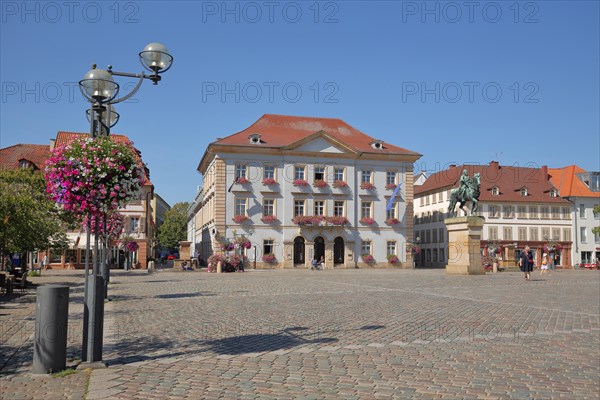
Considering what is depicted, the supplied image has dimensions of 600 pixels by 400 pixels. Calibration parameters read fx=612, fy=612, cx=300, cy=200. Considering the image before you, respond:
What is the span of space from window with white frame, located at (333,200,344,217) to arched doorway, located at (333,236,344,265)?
236cm

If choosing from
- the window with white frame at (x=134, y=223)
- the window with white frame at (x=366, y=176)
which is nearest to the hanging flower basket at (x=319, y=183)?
the window with white frame at (x=366, y=176)

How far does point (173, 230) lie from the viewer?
360 ft

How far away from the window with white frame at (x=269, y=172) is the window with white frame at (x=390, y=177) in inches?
466

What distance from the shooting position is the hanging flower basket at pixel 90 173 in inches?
338

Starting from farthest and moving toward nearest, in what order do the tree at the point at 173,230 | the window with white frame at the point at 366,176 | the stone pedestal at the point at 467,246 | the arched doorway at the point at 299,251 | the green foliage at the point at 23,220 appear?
the tree at the point at 173,230, the window with white frame at the point at 366,176, the arched doorway at the point at 299,251, the stone pedestal at the point at 467,246, the green foliage at the point at 23,220

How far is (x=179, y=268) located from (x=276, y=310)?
3681cm

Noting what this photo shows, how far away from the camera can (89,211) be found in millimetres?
8977

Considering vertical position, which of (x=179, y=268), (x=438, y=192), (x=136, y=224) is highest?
(x=438, y=192)

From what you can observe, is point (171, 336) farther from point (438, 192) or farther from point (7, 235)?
point (438, 192)

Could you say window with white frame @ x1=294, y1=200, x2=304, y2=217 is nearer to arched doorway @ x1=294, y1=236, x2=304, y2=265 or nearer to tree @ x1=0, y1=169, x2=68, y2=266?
arched doorway @ x1=294, y1=236, x2=304, y2=265

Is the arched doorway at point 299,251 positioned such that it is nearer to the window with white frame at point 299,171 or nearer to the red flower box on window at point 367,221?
the window with white frame at point 299,171

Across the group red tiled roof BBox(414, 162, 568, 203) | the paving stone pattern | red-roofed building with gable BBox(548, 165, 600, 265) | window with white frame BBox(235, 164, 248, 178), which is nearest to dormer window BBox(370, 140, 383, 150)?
red tiled roof BBox(414, 162, 568, 203)

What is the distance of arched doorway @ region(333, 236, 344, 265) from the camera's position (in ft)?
198

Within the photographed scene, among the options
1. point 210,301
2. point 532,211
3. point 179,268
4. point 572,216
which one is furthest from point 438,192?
point 210,301
